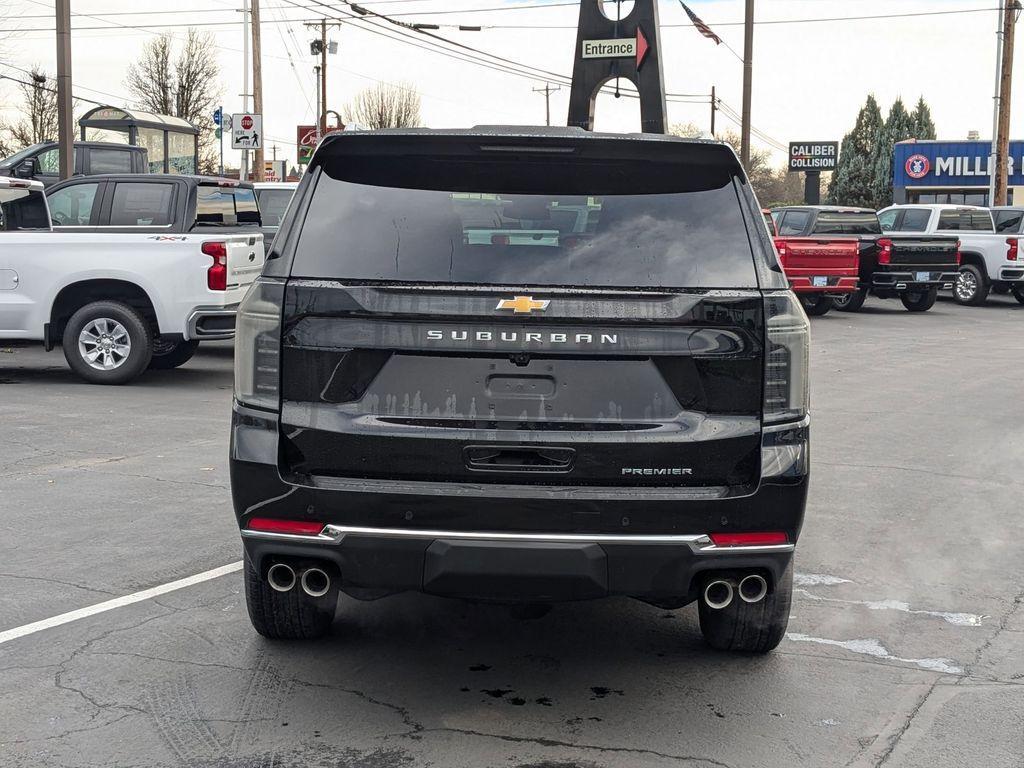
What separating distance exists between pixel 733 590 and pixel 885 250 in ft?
70.7

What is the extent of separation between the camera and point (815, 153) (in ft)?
207

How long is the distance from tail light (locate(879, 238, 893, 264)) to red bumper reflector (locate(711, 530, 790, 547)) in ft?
71.1

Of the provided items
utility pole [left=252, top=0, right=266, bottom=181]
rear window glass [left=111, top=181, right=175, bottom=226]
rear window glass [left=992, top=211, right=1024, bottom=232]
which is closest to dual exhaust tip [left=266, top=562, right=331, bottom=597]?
rear window glass [left=111, top=181, right=175, bottom=226]

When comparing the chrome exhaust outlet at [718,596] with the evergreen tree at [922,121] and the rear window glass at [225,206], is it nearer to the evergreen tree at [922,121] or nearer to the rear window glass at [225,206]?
the rear window glass at [225,206]

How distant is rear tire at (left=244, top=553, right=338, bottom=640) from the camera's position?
4738 millimetres

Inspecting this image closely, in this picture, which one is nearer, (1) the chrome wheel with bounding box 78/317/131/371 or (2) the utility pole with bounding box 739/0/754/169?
(1) the chrome wheel with bounding box 78/317/131/371

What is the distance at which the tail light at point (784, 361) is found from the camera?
4066 mm

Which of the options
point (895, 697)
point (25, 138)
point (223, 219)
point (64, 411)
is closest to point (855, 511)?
point (895, 697)

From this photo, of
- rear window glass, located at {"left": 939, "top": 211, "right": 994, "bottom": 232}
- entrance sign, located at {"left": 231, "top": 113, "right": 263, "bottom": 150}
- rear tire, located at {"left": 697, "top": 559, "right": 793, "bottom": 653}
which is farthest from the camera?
entrance sign, located at {"left": 231, "top": 113, "right": 263, "bottom": 150}

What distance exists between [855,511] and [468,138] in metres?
4.27

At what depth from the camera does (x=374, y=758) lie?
12.7ft

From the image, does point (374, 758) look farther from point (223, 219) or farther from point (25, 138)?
point (25, 138)

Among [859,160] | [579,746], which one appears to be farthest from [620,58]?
[859,160]

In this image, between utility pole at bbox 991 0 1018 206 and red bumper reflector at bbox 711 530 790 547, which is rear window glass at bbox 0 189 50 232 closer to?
red bumper reflector at bbox 711 530 790 547
